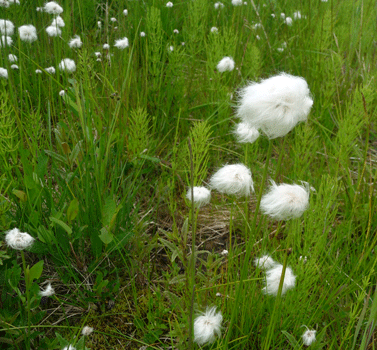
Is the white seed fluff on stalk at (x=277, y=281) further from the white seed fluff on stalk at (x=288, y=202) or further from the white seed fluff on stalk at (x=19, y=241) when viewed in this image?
the white seed fluff on stalk at (x=19, y=241)

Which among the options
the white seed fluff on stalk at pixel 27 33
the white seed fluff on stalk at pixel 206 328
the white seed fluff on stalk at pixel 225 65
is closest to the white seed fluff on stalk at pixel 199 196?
the white seed fluff on stalk at pixel 206 328

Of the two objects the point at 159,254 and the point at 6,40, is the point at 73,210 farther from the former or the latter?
the point at 6,40

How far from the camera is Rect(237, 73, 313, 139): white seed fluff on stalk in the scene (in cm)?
81

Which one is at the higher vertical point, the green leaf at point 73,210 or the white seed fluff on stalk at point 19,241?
the white seed fluff on stalk at point 19,241

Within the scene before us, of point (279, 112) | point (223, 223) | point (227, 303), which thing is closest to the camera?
point (279, 112)

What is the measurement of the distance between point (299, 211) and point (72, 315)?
0.90 metres

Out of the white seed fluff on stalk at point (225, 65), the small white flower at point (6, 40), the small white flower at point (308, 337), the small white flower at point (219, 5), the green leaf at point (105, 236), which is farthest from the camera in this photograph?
the small white flower at point (219, 5)

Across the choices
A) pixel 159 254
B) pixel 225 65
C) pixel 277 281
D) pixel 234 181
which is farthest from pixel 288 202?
pixel 225 65

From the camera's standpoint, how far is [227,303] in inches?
46.9

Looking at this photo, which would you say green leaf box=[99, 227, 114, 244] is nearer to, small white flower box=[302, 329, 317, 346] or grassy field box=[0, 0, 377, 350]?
grassy field box=[0, 0, 377, 350]

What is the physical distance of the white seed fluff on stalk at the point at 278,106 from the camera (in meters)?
0.81

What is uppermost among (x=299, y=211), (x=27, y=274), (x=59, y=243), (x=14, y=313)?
(x=299, y=211)

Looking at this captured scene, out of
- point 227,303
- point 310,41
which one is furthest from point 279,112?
point 310,41

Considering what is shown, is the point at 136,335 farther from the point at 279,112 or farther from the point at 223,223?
the point at 279,112
